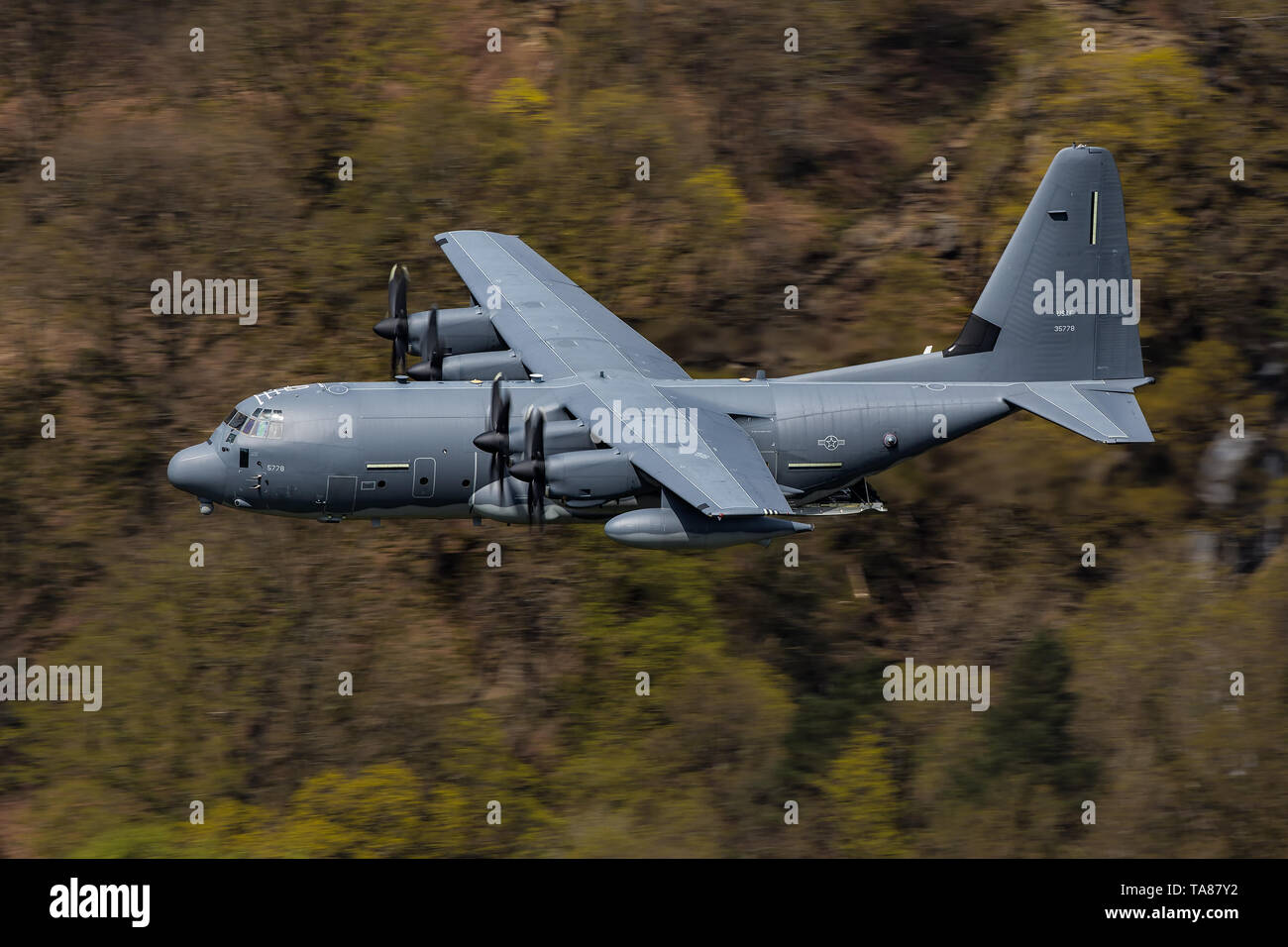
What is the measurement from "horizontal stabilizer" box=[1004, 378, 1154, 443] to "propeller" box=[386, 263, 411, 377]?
15.2 metres

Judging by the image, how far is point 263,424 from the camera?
3884 centimetres

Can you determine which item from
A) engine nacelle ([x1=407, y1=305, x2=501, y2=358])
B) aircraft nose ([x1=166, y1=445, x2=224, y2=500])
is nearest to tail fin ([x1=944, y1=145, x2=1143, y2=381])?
engine nacelle ([x1=407, y1=305, x2=501, y2=358])

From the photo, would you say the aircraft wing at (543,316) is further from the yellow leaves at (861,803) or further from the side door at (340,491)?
the yellow leaves at (861,803)

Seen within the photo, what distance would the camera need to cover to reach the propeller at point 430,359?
4112cm

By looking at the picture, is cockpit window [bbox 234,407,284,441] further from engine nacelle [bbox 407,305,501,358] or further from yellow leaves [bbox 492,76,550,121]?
yellow leaves [bbox 492,76,550,121]

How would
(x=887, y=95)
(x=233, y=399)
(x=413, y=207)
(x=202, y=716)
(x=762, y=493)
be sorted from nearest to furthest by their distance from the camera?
(x=762, y=493), (x=202, y=716), (x=233, y=399), (x=413, y=207), (x=887, y=95)

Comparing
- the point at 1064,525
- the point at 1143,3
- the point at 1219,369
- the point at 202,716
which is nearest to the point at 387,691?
the point at 202,716

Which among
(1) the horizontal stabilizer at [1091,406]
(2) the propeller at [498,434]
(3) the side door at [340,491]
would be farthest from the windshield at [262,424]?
(1) the horizontal stabilizer at [1091,406]

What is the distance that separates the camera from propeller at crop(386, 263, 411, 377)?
41.0m

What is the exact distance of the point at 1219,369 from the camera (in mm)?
50906

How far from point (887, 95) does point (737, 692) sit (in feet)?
77.2

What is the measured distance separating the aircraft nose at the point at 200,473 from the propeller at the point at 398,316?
196 inches

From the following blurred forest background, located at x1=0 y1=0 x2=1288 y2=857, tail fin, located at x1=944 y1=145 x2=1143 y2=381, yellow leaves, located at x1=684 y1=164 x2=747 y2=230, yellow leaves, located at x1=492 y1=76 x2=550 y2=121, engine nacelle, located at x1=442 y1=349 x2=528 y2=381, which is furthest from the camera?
yellow leaves, located at x1=492 y1=76 x2=550 y2=121

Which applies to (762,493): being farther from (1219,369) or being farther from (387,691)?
(1219,369)
